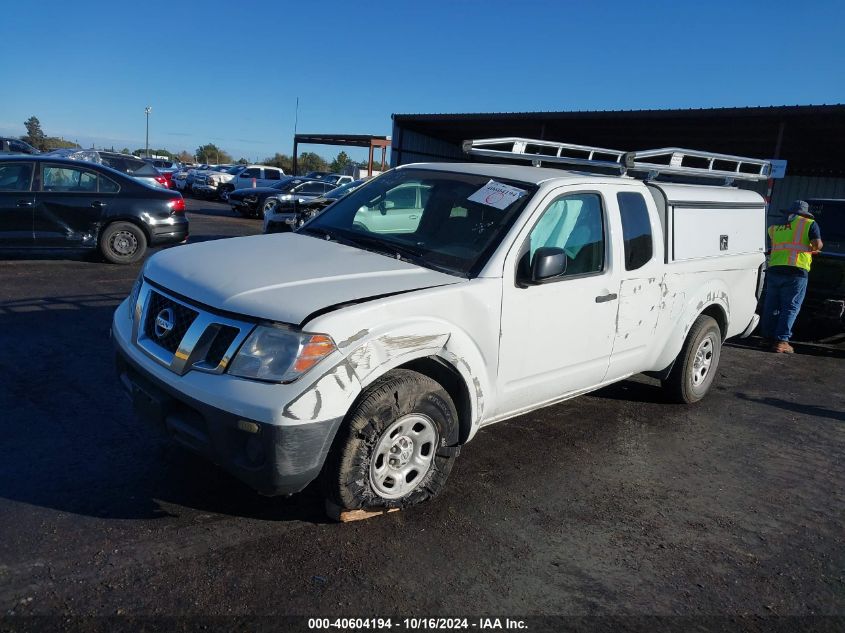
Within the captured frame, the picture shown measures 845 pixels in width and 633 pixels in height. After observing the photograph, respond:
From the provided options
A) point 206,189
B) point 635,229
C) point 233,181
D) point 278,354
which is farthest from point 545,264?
point 206,189

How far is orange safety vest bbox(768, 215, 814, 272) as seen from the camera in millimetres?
8008

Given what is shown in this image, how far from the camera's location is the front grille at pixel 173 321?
10.9 ft

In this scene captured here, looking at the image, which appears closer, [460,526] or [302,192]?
[460,526]

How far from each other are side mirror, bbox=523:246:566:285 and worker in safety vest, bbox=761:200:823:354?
5.56 meters

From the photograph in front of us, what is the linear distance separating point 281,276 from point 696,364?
12.7ft

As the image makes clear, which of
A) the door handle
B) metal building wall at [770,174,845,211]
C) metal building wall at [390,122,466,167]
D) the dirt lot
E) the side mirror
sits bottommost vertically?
the dirt lot

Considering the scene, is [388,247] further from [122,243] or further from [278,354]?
[122,243]

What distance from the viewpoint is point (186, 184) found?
97.5 feet

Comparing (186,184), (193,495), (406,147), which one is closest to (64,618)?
(193,495)

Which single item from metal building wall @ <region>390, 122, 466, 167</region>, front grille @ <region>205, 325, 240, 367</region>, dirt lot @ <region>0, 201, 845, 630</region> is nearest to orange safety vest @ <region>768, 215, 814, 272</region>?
dirt lot @ <region>0, 201, 845, 630</region>

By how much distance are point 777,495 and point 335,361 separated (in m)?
3.08

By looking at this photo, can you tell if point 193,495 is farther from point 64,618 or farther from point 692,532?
point 692,532

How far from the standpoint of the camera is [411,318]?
3.34 metres

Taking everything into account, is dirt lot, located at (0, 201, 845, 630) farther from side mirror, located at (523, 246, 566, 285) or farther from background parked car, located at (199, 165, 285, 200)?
background parked car, located at (199, 165, 285, 200)
